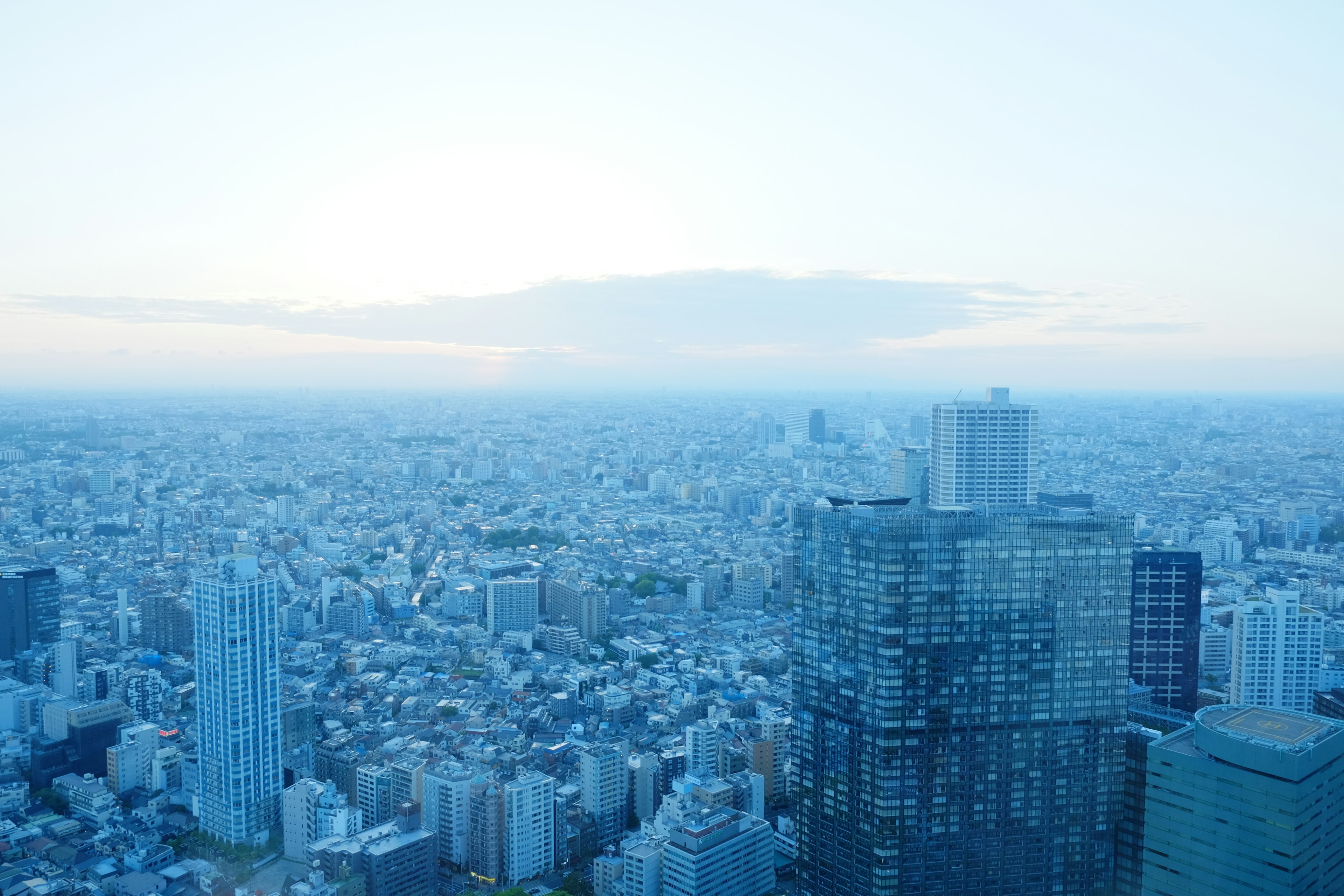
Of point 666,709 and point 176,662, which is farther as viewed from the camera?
point 176,662

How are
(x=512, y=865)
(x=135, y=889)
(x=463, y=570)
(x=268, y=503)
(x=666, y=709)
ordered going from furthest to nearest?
(x=268, y=503)
(x=463, y=570)
(x=666, y=709)
(x=512, y=865)
(x=135, y=889)

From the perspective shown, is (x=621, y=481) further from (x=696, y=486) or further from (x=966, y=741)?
(x=966, y=741)

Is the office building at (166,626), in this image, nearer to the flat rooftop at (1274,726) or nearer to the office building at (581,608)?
the office building at (581,608)

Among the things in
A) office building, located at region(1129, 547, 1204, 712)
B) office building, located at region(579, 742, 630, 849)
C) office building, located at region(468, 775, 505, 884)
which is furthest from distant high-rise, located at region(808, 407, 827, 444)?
office building, located at region(468, 775, 505, 884)

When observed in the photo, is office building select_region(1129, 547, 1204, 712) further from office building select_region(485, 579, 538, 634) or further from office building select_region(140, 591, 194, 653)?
office building select_region(140, 591, 194, 653)

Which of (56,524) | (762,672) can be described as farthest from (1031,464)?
(56,524)

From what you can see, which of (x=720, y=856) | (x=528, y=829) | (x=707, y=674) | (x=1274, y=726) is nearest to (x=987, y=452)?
(x=707, y=674)
